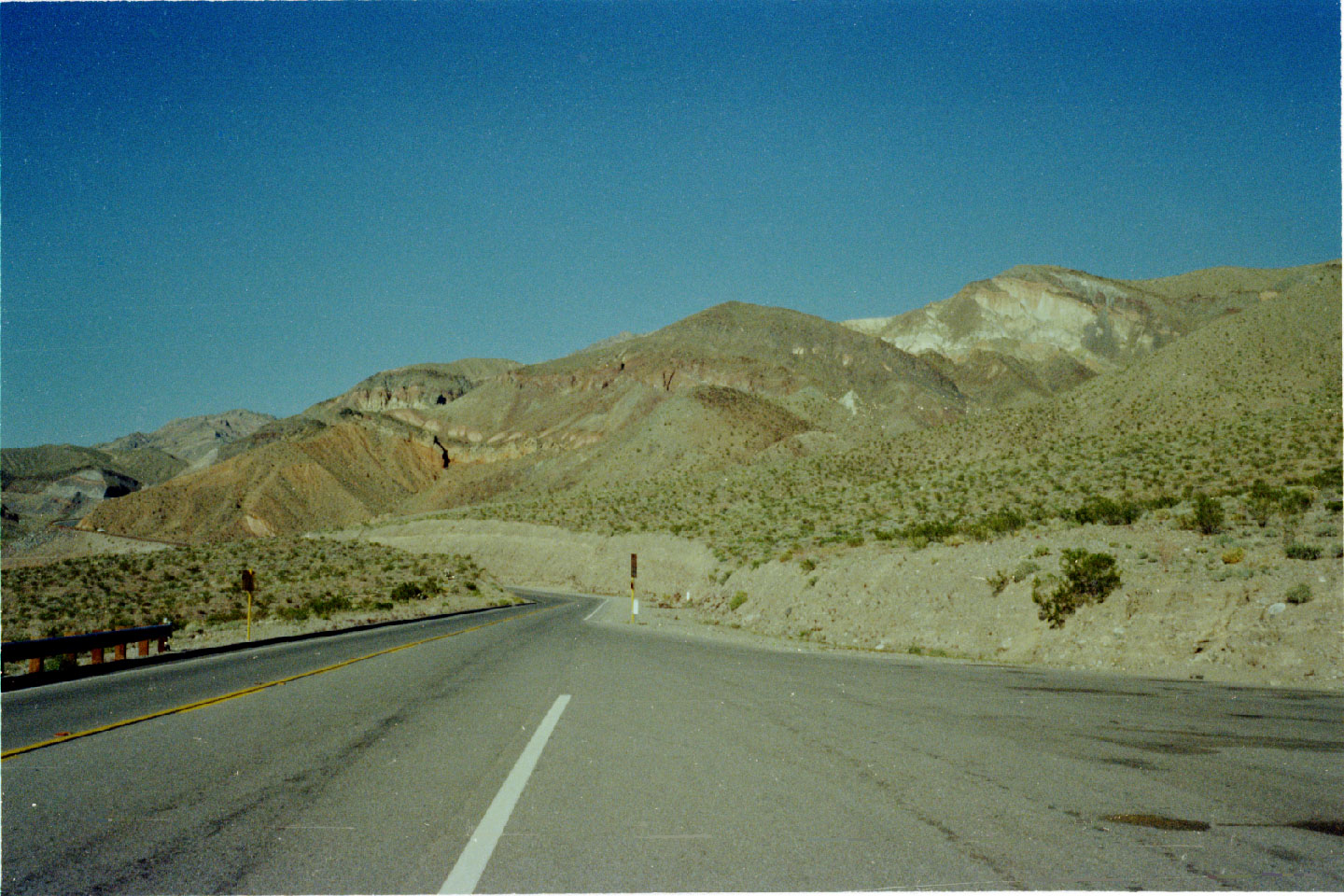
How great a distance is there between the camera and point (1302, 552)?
1809 cm

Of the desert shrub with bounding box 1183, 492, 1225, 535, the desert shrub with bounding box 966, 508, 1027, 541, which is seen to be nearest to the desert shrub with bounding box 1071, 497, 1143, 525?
the desert shrub with bounding box 966, 508, 1027, 541

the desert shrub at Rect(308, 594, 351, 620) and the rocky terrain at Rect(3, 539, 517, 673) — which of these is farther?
the desert shrub at Rect(308, 594, 351, 620)

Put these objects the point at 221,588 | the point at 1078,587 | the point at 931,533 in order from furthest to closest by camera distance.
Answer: the point at 221,588 < the point at 931,533 < the point at 1078,587

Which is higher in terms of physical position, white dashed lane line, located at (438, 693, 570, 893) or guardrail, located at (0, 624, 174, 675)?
white dashed lane line, located at (438, 693, 570, 893)

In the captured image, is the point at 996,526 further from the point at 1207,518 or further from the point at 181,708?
the point at 181,708

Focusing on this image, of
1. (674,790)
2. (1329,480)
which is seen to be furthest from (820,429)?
(674,790)

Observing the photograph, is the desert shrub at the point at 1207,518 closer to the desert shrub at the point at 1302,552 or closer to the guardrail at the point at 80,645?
the desert shrub at the point at 1302,552

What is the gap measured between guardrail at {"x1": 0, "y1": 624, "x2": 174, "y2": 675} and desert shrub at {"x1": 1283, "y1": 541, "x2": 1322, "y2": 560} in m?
23.2

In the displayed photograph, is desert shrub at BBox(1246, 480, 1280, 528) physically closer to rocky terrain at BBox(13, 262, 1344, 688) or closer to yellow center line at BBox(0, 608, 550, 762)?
rocky terrain at BBox(13, 262, 1344, 688)

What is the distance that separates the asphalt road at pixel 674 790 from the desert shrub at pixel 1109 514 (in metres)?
15.5

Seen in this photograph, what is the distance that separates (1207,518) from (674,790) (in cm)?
2169

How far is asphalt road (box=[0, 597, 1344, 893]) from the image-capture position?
4914 millimetres

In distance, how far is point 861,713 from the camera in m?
9.91

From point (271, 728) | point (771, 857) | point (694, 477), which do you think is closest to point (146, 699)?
point (271, 728)
